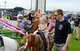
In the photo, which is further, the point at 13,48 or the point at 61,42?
the point at 61,42

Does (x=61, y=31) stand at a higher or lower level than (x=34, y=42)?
higher

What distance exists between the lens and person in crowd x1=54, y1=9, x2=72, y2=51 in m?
7.00

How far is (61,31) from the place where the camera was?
715cm

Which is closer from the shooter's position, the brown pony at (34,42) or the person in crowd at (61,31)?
the brown pony at (34,42)

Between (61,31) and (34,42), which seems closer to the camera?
(34,42)

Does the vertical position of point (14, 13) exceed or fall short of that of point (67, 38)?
it falls short

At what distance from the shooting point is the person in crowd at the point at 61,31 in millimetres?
7000

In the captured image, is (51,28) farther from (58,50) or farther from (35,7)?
(35,7)

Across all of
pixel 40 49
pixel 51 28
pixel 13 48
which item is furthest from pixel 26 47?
pixel 51 28

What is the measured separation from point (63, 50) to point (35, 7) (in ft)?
52.4

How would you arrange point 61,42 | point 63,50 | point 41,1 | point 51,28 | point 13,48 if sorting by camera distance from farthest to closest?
point 41,1, point 51,28, point 61,42, point 63,50, point 13,48

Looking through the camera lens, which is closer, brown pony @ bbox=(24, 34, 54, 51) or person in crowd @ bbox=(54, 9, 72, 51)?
brown pony @ bbox=(24, 34, 54, 51)

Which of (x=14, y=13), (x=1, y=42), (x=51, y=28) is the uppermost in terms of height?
(x=1, y=42)

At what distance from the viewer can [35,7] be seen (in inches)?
890
